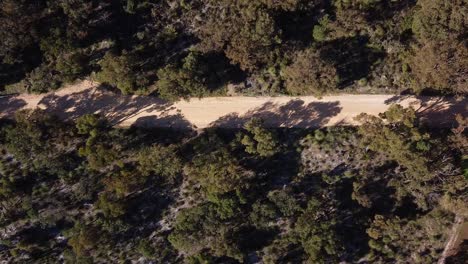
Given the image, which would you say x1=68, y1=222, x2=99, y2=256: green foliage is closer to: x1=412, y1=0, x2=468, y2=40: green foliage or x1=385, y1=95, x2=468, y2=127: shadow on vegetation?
x1=385, y1=95, x2=468, y2=127: shadow on vegetation

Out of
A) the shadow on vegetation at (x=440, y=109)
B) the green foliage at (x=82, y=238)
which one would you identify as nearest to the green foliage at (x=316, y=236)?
the shadow on vegetation at (x=440, y=109)

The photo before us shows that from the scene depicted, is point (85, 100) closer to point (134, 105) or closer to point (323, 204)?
point (134, 105)

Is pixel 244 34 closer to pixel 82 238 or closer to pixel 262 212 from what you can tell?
pixel 262 212

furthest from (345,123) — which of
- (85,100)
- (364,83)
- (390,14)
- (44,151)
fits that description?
(44,151)

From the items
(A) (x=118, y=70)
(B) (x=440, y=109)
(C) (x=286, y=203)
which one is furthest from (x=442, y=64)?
(A) (x=118, y=70)

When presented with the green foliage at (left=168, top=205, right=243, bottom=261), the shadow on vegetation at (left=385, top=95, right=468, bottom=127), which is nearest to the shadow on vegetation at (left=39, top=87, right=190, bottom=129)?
the green foliage at (left=168, top=205, right=243, bottom=261)
